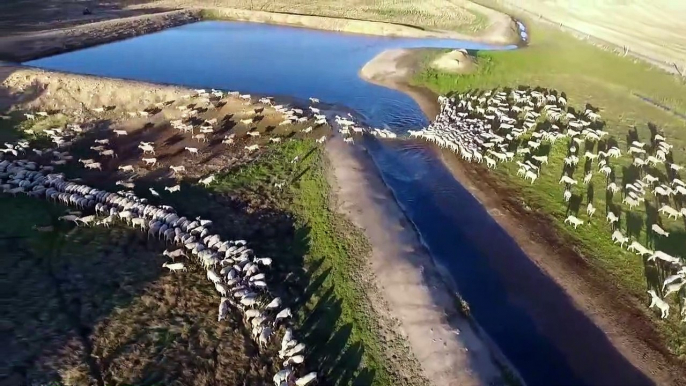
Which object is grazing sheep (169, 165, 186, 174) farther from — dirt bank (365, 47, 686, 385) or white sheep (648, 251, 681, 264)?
white sheep (648, 251, 681, 264)

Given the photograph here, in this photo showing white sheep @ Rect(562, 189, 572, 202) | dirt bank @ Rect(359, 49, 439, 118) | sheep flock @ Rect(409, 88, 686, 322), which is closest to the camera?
sheep flock @ Rect(409, 88, 686, 322)

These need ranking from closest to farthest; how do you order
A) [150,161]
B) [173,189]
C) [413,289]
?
[413,289] → [173,189] → [150,161]

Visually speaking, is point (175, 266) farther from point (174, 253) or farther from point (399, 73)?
point (399, 73)

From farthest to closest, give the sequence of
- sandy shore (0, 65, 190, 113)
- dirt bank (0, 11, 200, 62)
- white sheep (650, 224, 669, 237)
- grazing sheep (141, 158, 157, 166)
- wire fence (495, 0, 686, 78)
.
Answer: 1. dirt bank (0, 11, 200, 62)
2. wire fence (495, 0, 686, 78)
3. sandy shore (0, 65, 190, 113)
4. grazing sheep (141, 158, 157, 166)
5. white sheep (650, 224, 669, 237)

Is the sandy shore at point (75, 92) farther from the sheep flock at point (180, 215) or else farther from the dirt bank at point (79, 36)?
the dirt bank at point (79, 36)

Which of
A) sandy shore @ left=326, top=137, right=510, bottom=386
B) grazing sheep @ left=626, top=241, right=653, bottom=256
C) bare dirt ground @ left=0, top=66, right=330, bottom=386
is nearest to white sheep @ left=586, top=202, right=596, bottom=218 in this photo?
grazing sheep @ left=626, top=241, right=653, bottom=256

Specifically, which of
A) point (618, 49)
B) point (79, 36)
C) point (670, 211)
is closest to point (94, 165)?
point (79, 36)
